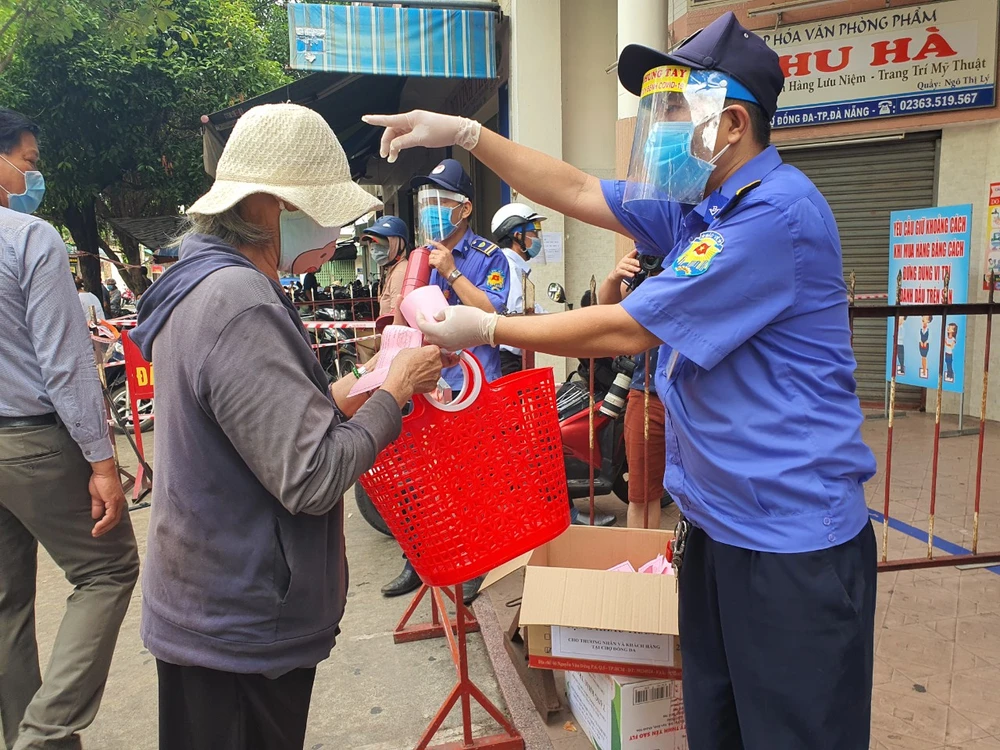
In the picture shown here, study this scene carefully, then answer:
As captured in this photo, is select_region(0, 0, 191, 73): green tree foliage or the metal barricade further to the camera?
select_region(0, 0, 191, 73): green tree foliage

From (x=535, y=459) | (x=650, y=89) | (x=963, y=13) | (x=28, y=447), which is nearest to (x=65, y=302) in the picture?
(x=28, y=447)

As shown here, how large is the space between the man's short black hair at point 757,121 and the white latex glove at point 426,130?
786 mm

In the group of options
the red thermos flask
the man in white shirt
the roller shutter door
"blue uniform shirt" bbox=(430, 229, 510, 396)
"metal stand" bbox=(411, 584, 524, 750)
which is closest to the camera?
the red thermos flask

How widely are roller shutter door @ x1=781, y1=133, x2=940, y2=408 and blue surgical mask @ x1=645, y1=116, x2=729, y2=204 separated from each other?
6922mm

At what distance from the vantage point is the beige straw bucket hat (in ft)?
4.84

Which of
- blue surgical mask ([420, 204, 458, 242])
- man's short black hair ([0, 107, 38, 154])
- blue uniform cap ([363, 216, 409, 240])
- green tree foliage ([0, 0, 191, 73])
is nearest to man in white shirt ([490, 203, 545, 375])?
blue uniform cap ([363, 216, 409, 240])

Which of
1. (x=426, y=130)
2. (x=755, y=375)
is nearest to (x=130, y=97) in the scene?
(x=426, y=130)

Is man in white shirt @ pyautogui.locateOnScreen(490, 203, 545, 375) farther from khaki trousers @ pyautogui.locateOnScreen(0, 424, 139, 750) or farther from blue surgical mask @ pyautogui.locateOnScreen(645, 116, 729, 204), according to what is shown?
blue surgical mask @ pyautogui.locateOnScreen(645, 116, 729, 204)

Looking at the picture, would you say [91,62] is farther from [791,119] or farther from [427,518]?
[427,518]

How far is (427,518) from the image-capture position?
66.0 inches

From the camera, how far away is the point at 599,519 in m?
4.63

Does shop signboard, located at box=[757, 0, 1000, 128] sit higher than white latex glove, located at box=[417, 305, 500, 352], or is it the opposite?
shop signboard, located at box=[757, 0, 1000, 128]

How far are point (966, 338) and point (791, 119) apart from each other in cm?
290

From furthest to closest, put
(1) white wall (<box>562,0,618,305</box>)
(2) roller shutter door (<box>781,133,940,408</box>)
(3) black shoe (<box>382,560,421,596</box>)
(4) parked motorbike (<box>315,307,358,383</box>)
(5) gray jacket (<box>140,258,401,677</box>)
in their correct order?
1. (4) parked motorbike (<box>315,307,358,383</box>)
2. (1) white wall (<box>562,0,618,305</box>)
3. (2) roller shutter door (<box>781,133,940,408</box>)
4. (3) black shoe (<box>382,560,421,596</box>)
5. (5) gray jacket (<box>140,258,401,677</box>)
